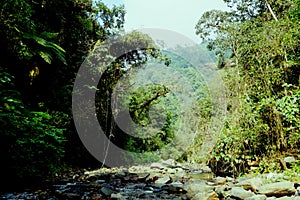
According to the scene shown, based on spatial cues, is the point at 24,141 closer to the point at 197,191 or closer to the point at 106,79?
the point at 197,191

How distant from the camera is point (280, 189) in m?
4.07

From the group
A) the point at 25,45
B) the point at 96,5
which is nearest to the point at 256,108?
the point at 25,45

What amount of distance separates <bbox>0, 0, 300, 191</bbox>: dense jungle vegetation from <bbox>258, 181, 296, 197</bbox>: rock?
132cm

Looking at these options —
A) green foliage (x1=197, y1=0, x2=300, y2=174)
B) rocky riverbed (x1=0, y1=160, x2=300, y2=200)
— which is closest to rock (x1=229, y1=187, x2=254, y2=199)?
A: rocky riverbed (x1=0, y1=160, x2=300, y2=200)

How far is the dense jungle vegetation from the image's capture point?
5.29 meters

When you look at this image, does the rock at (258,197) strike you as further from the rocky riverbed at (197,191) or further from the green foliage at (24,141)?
the green foliage at (24,141)

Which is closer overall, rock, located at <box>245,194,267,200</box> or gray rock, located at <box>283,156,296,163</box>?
rock, located at <box>245,194,267,200</box>

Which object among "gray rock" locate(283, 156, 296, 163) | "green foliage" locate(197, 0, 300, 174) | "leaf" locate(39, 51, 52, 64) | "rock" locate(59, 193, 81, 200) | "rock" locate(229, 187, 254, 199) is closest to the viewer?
"rock" locate(229, 187, 254, 199)

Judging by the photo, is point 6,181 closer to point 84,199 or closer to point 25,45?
point 84,199

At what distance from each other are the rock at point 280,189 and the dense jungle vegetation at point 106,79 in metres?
1.32

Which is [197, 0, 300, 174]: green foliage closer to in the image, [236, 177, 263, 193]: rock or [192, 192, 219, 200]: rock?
[236, 177, 263, 193]: rock

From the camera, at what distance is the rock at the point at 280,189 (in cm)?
400

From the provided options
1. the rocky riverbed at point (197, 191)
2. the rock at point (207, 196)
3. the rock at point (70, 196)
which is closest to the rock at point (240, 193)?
the rocky riverbed at point (197, 191)

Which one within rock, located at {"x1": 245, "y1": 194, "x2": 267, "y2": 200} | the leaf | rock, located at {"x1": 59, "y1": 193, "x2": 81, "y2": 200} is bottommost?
rock, located at {"x1": 59, "y1": 193, "x2": 81, "y2": 200}
